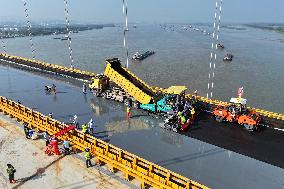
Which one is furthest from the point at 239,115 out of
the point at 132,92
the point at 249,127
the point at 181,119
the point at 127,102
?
the point at 127,102

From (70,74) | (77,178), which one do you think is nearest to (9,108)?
(77,178)

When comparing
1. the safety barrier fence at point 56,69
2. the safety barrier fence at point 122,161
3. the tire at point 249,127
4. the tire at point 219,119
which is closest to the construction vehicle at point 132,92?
the tire at point 219,119

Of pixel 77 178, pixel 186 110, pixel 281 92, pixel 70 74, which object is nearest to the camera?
pixel 77 178

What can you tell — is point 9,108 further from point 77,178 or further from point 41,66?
point 41,66

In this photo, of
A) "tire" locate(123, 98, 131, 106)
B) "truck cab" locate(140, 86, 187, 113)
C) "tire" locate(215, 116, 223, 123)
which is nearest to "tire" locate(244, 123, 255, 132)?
"tire" locate(215, 116, 223, 123)

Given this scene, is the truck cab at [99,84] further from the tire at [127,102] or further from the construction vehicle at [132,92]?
the tire at [127,102]

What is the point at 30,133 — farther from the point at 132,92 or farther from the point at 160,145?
the point at 160,145
